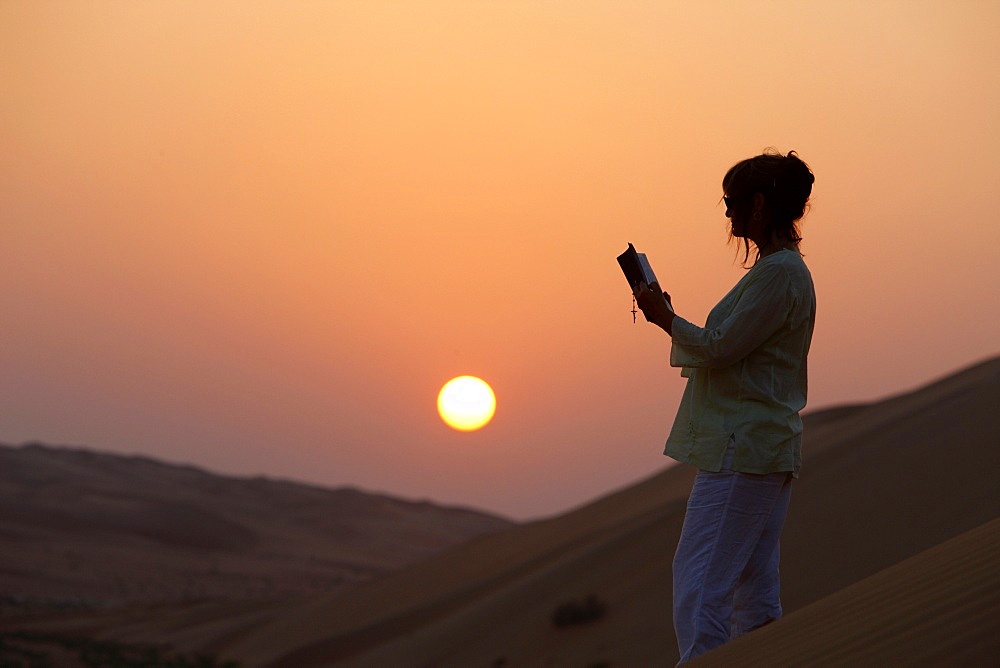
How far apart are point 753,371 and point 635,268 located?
0.57 metres

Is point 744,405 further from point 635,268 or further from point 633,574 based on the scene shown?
point 633,574

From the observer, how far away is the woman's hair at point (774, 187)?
4238 millimetres

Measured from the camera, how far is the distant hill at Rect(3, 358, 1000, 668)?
1052 cm

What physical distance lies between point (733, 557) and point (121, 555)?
47.4 meters

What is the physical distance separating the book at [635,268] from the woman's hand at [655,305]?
1.1 inches

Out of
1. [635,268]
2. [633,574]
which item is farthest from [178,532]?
[635,268]

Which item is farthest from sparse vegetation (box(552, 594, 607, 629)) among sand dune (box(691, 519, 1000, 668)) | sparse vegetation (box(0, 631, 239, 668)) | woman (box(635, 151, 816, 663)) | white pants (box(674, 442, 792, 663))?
white pants (box(674, 442, 792, 663))

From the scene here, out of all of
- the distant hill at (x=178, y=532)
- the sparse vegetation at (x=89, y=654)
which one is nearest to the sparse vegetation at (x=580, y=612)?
the sparse vegetation at (x=89, y=654)

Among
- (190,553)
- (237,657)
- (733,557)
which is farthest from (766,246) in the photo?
(190,553)

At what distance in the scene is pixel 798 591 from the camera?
10.2 m

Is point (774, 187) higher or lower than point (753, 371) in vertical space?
higher

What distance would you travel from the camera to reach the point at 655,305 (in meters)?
4.38

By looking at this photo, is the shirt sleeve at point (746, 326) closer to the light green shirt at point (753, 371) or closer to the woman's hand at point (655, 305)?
the light green shirt at point (753, 371)

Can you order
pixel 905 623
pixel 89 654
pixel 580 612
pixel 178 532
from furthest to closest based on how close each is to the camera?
pixel 178 532 → pixel 89 654 → pixel 580 612 → pixel 905 623
